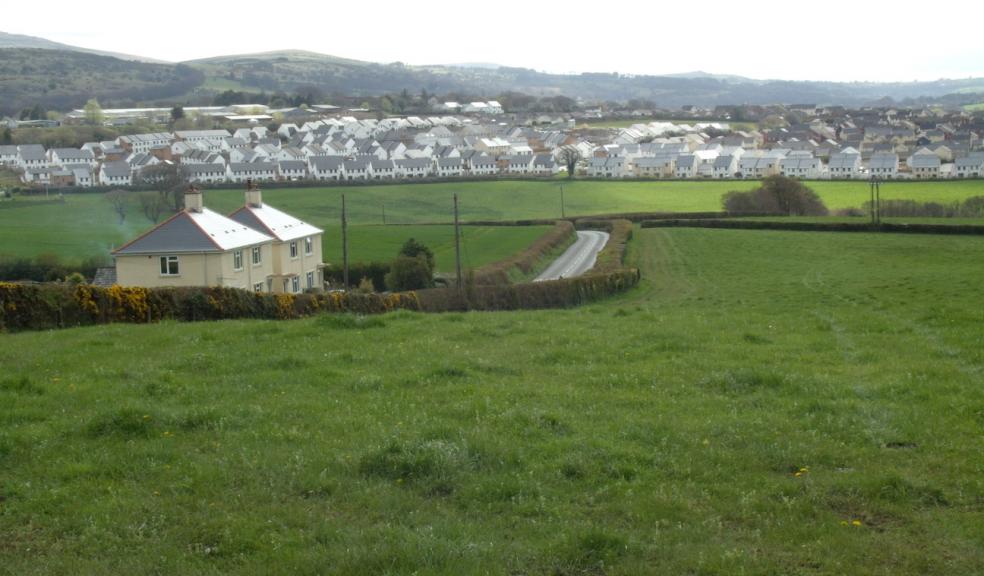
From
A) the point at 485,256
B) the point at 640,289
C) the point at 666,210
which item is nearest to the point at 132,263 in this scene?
the point at 640,289

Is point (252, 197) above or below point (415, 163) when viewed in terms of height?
above

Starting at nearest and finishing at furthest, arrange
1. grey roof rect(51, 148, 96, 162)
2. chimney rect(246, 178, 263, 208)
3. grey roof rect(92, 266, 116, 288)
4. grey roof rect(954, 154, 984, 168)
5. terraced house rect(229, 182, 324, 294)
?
grey roof rect(92, 266, 116, 288) < terraced house rect(229, 182, 324, 294) < chimney rect(246, 178, 263, 208) < grey roof rect(954, 154, 984, 168) < grey roof rect(51, 148, 96, 162)

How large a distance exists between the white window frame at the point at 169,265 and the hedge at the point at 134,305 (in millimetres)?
16316

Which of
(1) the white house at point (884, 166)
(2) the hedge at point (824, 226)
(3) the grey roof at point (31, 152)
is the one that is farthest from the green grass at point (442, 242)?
(1) the white house at point (884, 166)

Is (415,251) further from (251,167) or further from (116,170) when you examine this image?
(251,167)

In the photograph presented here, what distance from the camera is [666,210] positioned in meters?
95.6

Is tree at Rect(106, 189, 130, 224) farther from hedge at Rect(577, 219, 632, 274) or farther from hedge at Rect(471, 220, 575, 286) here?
hedge at Rect(577, 219, 632, 274)

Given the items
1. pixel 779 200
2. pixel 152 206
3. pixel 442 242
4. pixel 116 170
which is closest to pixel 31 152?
pixel 116 170

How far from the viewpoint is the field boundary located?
62306 mm

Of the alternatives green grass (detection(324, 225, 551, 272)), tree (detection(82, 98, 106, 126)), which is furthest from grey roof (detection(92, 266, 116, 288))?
tree (detection(82, 98, 106, 126))

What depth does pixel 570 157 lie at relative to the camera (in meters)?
146

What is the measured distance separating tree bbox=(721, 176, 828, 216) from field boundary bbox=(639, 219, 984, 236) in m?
8.88

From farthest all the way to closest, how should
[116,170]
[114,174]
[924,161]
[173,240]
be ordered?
[924,161]
[116,170]
[114,174]
[173,240]

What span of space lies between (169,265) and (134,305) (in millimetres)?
20056
